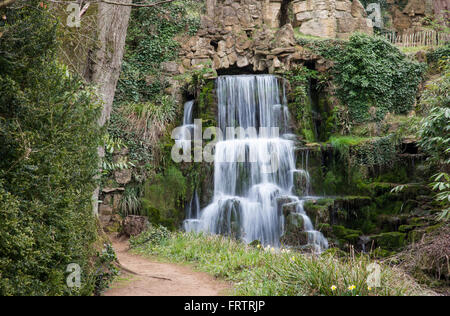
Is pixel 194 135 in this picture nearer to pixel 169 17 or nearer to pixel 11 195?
pixel 169 17

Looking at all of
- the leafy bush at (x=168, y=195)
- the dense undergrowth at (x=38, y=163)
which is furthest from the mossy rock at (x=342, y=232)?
the dense undergrowth at (x=38, y=163)

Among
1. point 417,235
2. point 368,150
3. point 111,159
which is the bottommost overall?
point 417,235

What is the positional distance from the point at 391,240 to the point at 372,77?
845 cm

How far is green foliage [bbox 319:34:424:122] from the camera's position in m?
15.8

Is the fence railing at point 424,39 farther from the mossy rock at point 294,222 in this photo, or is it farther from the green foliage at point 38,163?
the green foliage at point 38,163

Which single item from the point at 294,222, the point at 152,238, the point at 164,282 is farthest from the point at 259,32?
the point at 164,282

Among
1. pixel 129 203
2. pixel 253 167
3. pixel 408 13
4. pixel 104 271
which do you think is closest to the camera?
pixel 104 271

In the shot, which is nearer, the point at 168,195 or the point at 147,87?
the point at 168,195

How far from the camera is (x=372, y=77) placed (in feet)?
Result: 52.2

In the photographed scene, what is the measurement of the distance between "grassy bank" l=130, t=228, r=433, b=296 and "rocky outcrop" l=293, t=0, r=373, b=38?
13.5 metres

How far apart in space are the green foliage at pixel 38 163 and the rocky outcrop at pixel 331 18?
616 inches

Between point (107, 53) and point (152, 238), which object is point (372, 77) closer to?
point (152, 238)

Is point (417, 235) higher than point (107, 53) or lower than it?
lower

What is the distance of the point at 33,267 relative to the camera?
12.4 feet
